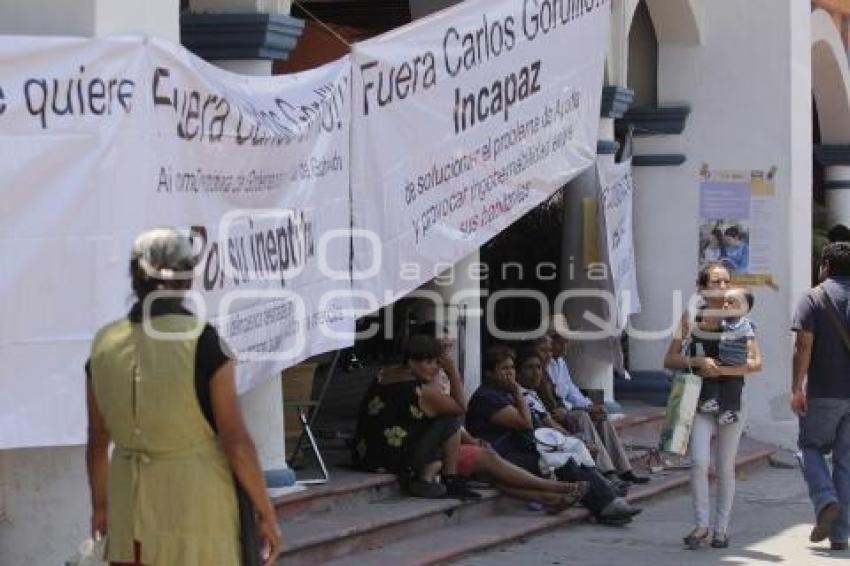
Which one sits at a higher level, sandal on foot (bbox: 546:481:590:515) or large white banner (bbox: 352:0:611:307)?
large white banner (bbox: 352:0:611:307)

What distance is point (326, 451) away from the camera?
37.5 ft

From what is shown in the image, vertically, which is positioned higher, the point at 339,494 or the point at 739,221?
the point at 739,221

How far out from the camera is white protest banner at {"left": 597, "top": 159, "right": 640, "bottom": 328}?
1298cm

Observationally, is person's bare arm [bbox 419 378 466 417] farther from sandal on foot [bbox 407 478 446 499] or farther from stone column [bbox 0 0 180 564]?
stone column [bbox 0 0 180 564]

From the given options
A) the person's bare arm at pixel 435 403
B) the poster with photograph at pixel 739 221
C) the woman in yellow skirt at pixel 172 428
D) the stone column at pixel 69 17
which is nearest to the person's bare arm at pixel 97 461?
the woman in yellow skirt at pixel 172 428

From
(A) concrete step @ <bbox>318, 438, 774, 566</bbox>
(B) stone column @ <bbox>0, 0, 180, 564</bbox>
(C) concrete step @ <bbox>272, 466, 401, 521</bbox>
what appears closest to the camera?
(B) stone column @ <bbox>0, 0, 180, 564</bbox>

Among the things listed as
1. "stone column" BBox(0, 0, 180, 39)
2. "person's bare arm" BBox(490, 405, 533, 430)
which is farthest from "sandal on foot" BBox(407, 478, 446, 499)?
"stone column" BBox(0, 0, 180, 39)

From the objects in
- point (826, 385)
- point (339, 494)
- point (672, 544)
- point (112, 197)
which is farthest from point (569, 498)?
point (112, 197)

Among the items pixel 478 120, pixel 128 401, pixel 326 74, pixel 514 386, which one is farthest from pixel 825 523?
pixel 128 401

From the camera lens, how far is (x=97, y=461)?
534 cm

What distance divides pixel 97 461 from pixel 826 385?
5582 millimetres

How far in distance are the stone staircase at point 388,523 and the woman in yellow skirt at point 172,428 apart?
3.46m

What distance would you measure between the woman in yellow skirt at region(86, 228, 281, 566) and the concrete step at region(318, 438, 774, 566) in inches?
151

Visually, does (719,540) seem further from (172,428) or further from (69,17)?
(172,428)
